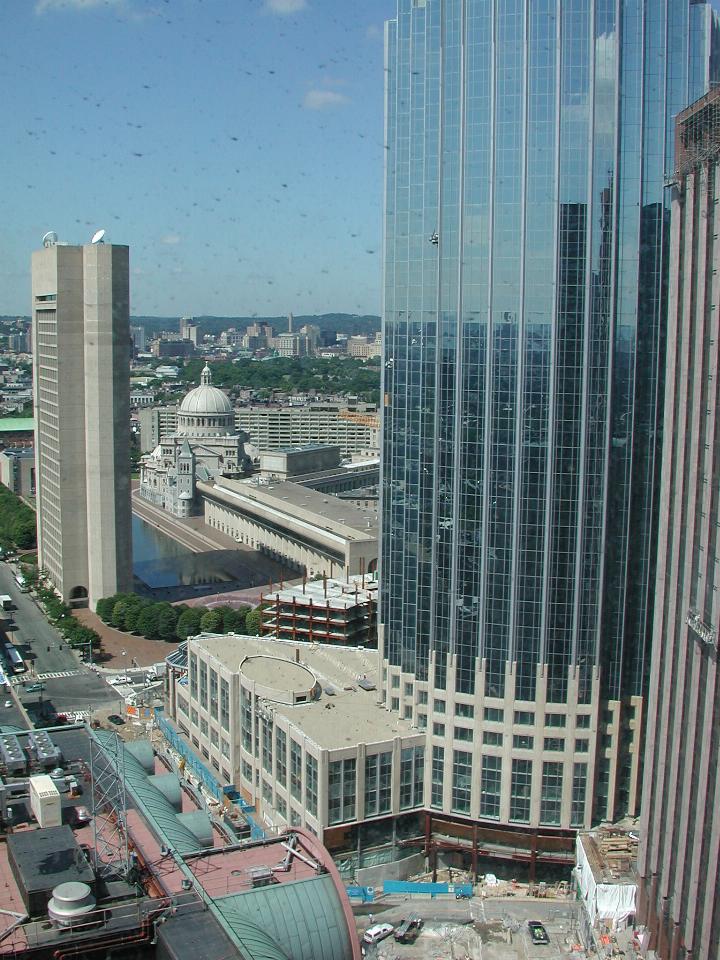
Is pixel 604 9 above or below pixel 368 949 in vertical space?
above

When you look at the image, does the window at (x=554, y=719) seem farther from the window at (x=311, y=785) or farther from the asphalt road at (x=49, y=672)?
the asphalt road at (x=49, y=672)

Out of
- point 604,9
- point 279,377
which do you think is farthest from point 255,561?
point 279,377

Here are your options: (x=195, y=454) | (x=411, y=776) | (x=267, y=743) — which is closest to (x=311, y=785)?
(x=411, y=776)

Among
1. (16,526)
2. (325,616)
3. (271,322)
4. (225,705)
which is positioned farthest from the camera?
(271,322)

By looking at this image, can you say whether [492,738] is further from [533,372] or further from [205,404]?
[205,404]

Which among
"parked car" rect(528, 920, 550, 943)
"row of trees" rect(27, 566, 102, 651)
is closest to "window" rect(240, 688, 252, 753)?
"parked car" rect(528, 920, 550, 943)

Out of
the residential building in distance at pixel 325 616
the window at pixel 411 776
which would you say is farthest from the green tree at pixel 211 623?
the window at pixel 411 776

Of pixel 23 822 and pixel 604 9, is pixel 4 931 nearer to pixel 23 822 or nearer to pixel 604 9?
pixel 23 822
